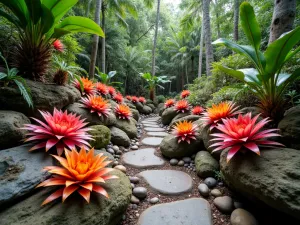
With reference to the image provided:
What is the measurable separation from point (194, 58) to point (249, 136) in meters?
17.0

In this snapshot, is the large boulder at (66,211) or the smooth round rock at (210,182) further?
the smooth round rock at (210,182)

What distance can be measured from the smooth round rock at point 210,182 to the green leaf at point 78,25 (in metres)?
2.39

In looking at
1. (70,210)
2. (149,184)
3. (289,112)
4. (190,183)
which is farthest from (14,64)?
(289,112)

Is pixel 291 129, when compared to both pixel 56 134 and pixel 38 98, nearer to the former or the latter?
pixel 56 134

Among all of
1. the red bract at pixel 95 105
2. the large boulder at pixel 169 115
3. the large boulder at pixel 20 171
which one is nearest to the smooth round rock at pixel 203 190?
the large boulder at pixel 20 171

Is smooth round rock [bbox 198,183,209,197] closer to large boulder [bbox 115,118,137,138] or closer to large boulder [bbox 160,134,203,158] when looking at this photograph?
large boulder [bbox 160,134,203,158]

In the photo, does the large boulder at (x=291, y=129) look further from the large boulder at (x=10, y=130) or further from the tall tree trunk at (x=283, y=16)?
the large boulder at (x=10, y=130)

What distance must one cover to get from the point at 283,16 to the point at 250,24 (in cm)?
78

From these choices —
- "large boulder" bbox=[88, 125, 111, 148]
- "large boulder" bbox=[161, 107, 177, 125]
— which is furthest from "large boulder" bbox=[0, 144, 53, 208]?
"large boulder" bbox=[161, 107, 177, 125]

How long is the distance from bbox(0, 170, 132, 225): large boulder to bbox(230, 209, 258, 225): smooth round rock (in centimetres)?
96

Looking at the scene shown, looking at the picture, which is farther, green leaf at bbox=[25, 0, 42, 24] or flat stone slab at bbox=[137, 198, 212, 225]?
green leaf at bbox=[25, 0, 42, 24]

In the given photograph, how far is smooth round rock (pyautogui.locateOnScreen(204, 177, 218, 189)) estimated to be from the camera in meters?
1.90

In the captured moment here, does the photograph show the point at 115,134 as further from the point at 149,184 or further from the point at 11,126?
the point at 11,126

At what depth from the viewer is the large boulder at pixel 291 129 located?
5.01 feet
